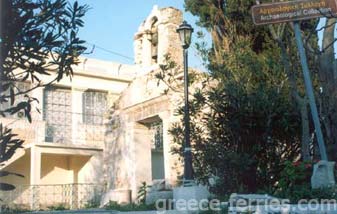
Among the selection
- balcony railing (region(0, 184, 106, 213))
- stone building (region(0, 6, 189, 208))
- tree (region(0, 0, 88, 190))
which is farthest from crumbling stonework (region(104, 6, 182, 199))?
tree (region(0, 0, 88, 190))

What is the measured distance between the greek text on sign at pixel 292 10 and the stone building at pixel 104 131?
195 inches

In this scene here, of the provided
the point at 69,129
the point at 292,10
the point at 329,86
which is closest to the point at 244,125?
the point at 329,86

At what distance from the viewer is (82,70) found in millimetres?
23375

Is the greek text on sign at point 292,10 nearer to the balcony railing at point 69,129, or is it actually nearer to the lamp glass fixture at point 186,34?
the lamp glass fixture at point 186,34

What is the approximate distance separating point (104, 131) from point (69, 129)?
4.67m

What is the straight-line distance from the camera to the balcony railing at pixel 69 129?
2131 centimetres

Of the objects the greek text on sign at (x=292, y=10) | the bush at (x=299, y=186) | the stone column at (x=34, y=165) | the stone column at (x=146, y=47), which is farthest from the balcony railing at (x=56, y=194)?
the greek text on sign at (x=292, y=10)

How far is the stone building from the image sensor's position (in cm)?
1537

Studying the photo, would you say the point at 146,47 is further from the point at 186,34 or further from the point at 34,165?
the point at 186,34

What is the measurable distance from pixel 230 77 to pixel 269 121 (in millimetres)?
1211

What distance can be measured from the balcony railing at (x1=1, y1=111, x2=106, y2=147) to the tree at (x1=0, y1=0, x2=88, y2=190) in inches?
649

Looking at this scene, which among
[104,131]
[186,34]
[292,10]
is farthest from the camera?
[104,131]

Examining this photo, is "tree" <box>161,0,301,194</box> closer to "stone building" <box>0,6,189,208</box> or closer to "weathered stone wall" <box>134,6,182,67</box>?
"stone building" <box>0,6,189,208</box>

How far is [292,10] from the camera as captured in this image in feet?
27.6
